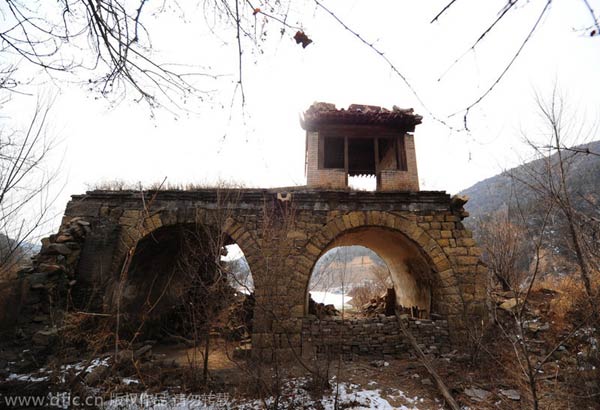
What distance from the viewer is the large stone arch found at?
625 cm

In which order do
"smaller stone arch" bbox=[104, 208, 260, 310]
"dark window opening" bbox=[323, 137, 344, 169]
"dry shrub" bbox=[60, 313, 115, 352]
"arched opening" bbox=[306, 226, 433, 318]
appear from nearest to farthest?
"dry shrub" bbox=[60, 313, 115, 352] < "smaller stone arch" bbox=[104, 208, 260, 310] < "arched opening" bbox=[306, 226, 433, 318] < "dark window opening" bbox=[323, 137, 344, 169]

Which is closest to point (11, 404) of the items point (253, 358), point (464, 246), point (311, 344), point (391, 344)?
point (253, 358)

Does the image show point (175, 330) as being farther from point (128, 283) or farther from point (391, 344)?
point (391, 344)

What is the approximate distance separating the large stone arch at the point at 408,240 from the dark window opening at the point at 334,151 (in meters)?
2.78

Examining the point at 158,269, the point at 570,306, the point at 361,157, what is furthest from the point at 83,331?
the point at 570,306

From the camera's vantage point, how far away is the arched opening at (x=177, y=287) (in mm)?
5391

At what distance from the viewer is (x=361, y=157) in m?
Result: 9.99

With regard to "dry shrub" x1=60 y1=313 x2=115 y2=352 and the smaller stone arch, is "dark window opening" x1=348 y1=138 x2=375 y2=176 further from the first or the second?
"dry shrub" x1=60 y1=313 x2=115 y2=352

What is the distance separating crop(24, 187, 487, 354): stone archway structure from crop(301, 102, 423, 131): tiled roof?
2.39 metres

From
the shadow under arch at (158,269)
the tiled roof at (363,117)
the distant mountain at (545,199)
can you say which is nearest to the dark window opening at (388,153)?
the tiled roof at (363,117)

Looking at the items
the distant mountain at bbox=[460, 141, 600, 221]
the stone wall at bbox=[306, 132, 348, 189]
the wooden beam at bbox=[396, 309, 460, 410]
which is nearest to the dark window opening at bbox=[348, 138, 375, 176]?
the stone wall at bbox=[306, 132, 348, 189]

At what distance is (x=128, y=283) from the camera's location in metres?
7.11

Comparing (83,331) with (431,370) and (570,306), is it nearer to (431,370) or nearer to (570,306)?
(431,370)

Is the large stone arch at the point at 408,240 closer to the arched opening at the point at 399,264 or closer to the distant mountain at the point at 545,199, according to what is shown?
the arched opening at the point at 399,264
